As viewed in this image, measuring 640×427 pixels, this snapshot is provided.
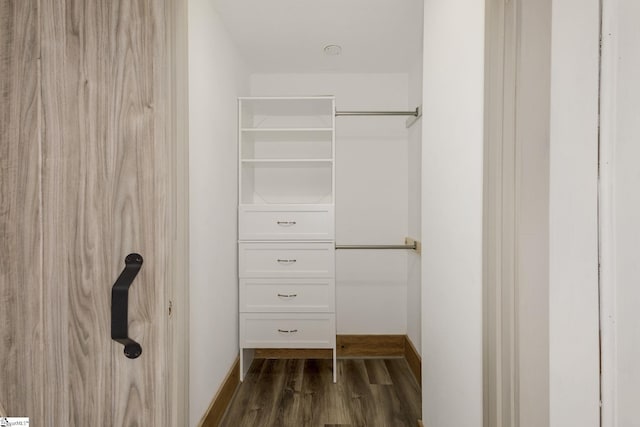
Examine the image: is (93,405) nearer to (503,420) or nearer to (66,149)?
(66,149)

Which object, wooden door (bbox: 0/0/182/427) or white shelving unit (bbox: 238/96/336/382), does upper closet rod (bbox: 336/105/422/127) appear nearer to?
white shelving unit (bbox: 238/96/336/382)

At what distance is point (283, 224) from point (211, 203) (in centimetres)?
60

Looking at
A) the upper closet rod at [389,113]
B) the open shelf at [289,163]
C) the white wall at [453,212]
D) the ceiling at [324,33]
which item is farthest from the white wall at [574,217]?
the open shelf at [289,163]

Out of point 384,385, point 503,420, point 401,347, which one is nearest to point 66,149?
point 503,420

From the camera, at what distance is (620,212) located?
2.27 feet

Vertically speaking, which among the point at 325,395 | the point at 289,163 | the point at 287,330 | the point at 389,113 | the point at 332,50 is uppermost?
the point at 332,50

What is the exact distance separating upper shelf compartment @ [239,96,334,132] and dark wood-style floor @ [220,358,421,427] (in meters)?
1.71

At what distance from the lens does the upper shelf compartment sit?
2.46m

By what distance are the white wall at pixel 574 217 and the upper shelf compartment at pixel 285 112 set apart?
5.81 feet

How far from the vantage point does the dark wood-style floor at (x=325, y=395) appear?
197 centimetres

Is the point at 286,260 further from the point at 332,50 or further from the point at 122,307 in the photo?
the point at 122,307

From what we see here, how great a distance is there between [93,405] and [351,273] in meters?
2.24

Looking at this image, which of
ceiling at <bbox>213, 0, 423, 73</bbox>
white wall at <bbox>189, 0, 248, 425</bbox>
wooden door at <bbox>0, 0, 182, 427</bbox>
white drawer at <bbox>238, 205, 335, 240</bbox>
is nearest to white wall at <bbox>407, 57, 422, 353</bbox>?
ceiling at <bbox>213, 0, 423, 73</bbox>

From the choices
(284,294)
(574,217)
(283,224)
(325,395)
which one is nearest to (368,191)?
(283,224)
